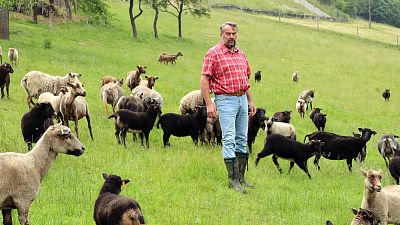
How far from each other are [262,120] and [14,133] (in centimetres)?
713

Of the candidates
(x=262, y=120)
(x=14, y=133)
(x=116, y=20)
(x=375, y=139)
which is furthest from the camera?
(x=116, y=20)

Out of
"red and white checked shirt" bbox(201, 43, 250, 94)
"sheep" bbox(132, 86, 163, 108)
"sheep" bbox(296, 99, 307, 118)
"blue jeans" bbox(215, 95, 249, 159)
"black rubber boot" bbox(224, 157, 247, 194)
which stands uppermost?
"red and white checked shirt" bbox(201, 43, 250, 94)

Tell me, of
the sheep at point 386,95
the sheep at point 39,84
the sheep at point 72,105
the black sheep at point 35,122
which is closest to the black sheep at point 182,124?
the sheep at point 72,105

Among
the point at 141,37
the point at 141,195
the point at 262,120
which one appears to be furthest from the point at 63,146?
the point at 141,37

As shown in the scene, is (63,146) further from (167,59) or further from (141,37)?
(141,37)

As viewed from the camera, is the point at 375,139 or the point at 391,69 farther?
the point at 391,69

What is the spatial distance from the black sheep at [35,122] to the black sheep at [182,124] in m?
3.80

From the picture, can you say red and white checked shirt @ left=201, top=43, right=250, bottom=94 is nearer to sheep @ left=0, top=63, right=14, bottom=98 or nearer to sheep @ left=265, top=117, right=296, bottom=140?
sheep @ left=265, top=117, right=296, bottom=140

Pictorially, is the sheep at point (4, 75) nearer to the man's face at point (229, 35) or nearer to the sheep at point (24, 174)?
the sheep at point (24, 174)

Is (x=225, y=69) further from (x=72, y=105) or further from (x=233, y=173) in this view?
(x=72, y=105)

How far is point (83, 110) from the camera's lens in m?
15.0

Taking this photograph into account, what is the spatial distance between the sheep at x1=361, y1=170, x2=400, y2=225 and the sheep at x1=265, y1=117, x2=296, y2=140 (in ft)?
24.0

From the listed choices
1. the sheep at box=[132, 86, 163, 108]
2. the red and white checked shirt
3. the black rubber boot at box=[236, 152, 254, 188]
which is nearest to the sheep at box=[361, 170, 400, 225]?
the black rubber boot at box=[236, 152, 254, 188]

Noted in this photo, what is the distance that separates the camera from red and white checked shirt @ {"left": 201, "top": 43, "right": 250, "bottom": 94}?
9547mm
